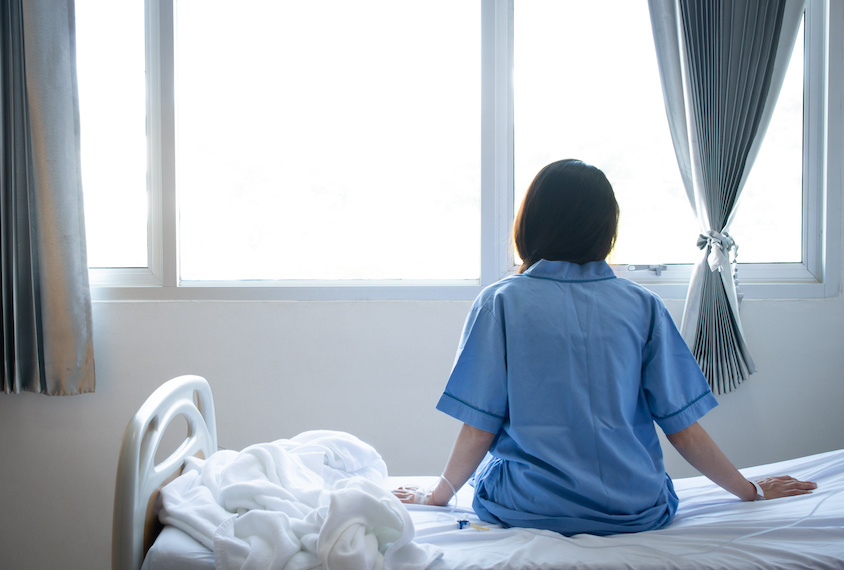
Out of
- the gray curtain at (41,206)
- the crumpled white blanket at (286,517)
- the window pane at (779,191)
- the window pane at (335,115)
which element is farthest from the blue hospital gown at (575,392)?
the gray curtain at (41,206)

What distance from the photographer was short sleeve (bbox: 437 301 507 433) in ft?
3.64

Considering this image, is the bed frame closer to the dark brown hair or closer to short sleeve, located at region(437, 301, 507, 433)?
short sleeve, located at region(437, 301, 507, 433)

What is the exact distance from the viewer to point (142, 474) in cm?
105

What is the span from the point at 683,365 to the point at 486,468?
0.47 m

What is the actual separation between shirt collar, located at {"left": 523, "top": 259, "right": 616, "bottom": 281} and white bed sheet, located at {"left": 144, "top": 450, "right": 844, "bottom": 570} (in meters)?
0.51

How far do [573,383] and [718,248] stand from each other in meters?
1.14

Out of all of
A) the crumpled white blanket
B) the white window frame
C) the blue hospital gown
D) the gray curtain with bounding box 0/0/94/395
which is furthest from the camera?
the white window frame

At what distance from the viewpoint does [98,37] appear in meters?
2.07

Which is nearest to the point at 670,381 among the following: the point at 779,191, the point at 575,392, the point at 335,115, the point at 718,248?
the point at 575,392

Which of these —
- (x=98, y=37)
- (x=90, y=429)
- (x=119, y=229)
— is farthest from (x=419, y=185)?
(x=90, y=429)

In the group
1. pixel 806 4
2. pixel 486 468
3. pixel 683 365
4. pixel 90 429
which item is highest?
pixel 806 4

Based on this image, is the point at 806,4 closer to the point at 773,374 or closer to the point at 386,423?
the point at 773,374

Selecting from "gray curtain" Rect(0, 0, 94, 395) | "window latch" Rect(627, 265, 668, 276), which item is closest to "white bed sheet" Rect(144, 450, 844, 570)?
"window latch" Rect(627, 265, 668, 276)

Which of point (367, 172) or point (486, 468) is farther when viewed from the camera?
point (367, 172)
